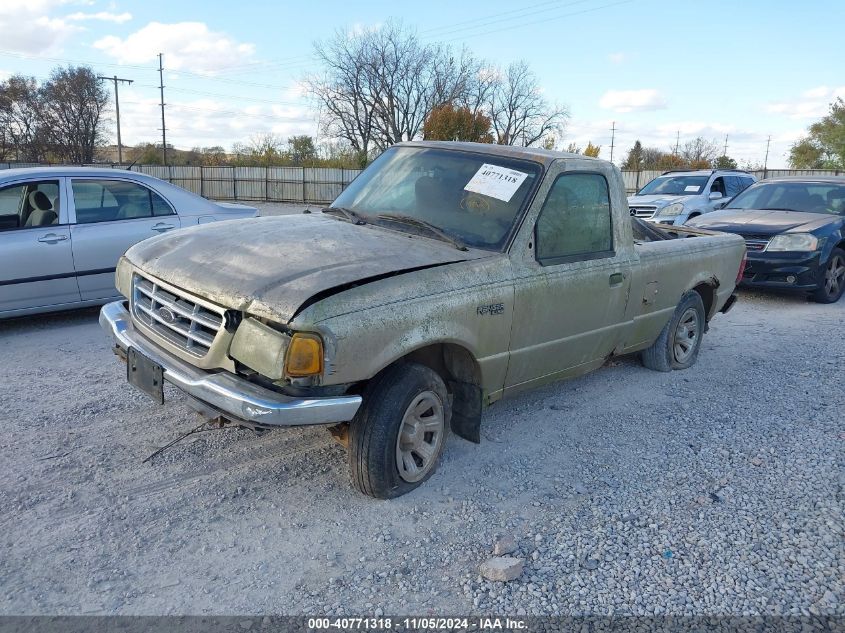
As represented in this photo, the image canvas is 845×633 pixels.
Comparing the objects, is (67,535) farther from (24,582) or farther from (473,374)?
(473,374)

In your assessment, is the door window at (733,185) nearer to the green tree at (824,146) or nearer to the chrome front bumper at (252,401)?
the chrome front bumper at (252,401)

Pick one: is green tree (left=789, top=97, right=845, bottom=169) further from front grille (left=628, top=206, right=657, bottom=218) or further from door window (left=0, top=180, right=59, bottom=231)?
door window (left=0, top=180, right=59, bottom=231)

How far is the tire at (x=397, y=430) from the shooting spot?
3174mm

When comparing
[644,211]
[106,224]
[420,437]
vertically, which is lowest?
[420,437]

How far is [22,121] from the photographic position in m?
49.9

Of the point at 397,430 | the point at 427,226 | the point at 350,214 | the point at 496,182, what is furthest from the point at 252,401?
the point at 496,182

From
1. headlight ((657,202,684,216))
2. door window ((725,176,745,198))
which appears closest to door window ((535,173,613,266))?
headlight ((657,202,684,216))

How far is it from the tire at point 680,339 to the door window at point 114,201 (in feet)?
16.9

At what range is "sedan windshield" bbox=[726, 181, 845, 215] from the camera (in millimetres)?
9672

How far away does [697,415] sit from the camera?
15.9ft

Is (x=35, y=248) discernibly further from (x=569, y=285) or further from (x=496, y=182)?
(x=569, y=285)

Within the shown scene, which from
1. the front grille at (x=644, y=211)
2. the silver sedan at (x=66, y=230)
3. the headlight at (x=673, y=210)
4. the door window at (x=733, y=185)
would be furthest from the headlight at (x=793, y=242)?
the silver sedan at (x=66, y=230)

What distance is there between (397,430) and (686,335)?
3716 mm

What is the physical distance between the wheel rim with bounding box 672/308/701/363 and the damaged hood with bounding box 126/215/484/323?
2.91 metres
